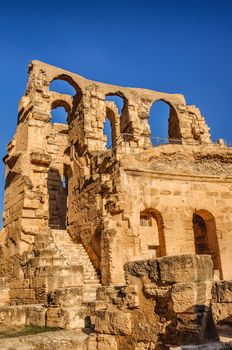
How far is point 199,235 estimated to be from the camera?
1548 centimetres

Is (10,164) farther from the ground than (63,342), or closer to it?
farther from the ground

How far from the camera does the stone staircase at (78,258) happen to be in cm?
1100

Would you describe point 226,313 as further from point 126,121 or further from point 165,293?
point 126,121

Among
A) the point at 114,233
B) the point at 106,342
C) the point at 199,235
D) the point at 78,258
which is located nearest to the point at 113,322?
the point at 106,342

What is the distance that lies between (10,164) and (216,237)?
8.80 m

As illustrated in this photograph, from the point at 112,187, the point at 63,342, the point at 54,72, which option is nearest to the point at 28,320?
the point at 63,342

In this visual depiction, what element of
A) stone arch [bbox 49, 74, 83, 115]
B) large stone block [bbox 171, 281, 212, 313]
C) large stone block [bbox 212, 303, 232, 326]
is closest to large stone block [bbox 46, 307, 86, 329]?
large stone block [bbox 171, 281, 212, 313]

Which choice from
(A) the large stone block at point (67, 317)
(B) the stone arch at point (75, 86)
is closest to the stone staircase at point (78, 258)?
(A) the large stone block at point (67, 317)

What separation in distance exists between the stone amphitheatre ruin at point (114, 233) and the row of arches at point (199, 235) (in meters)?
0.05

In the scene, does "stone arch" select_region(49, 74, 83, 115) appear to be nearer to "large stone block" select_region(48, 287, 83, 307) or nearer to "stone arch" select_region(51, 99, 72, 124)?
"stone arch" select_region(51, 99, 72, 124)

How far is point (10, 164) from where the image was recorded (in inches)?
561

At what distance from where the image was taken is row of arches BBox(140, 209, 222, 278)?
1259 centimetres

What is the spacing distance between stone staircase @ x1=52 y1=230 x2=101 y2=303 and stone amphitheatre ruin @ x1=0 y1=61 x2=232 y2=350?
0.17ft

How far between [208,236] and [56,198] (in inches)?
414
